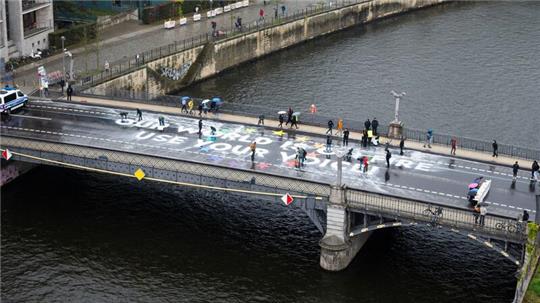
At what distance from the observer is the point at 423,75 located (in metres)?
138

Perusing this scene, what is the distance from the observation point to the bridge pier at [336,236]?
252 ft

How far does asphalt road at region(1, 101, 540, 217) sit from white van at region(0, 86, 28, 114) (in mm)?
912

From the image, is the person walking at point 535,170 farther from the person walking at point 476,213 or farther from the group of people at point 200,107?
the group of people at point 200,107

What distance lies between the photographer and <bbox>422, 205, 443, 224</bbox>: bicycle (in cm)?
7438

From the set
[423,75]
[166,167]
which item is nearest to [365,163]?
[166,167]

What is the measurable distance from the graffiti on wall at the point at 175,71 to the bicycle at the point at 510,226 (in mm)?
68377

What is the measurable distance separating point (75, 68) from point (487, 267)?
66.4 metres

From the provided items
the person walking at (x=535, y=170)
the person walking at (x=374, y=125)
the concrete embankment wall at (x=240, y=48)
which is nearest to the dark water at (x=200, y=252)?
the person walking at (x=535, y=170)

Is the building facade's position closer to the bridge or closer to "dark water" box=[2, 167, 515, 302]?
the bridge

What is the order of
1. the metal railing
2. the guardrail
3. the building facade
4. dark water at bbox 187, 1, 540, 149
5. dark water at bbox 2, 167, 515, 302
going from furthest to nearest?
the metal railing < the building facade < dark water at bbox 187, 1, 540, 149 < the guardrail < dark water at bbox 2, 167, 515, 302

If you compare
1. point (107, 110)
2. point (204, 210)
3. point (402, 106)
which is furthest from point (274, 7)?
point (204, 210)

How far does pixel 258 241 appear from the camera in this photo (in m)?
83.8

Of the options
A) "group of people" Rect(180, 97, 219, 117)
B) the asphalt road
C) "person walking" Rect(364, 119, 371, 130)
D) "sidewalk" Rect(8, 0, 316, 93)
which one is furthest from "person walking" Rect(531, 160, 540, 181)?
"sidewalk" Rect(8, 0, 316, 93)

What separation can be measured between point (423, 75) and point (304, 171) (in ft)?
194
